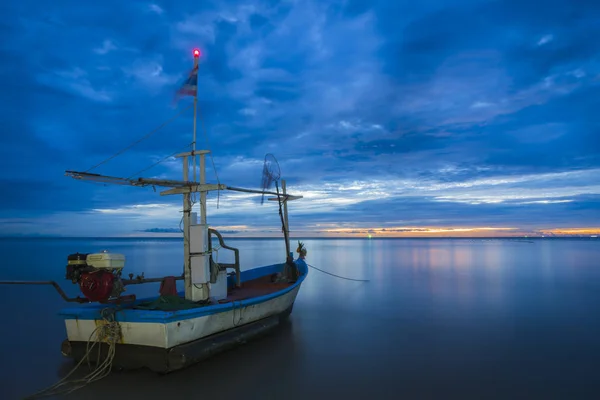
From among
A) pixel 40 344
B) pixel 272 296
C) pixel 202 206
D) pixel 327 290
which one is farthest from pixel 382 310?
pixel 40 344

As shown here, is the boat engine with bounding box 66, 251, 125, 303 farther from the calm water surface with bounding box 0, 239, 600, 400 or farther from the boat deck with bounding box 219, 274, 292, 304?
Result: the boat deck with bounding box 219, 274, 292, 304

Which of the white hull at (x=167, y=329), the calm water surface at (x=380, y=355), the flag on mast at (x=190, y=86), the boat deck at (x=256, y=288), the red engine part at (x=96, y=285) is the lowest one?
the calm water surface at (x=380, y=355)

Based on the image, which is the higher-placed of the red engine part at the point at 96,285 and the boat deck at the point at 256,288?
the red engine part at the point at 96,285

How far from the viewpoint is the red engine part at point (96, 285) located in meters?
7.33

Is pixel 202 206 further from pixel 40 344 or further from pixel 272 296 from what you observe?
pixel 40 344

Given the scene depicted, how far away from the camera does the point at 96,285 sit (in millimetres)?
7352

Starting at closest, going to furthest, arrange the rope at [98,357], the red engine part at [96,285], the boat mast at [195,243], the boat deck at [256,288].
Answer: the rope at [98,357], the red engine part at [96,285], the boat mast at [195,243], the boat deck at [256,288]

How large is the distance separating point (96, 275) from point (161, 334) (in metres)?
1.78

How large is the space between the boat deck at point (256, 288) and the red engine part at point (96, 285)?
3992 millimetres

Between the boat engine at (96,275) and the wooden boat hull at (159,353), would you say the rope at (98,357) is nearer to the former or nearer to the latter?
the wooden boat hull at (159,353)

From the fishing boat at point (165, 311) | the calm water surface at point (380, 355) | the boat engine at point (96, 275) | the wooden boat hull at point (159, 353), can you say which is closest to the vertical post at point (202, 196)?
the fishing boat at point (165, 311)

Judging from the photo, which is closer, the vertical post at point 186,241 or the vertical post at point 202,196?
the vertical post at point 186,241

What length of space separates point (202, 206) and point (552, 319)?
1276 cm

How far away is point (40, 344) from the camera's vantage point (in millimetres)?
9938
